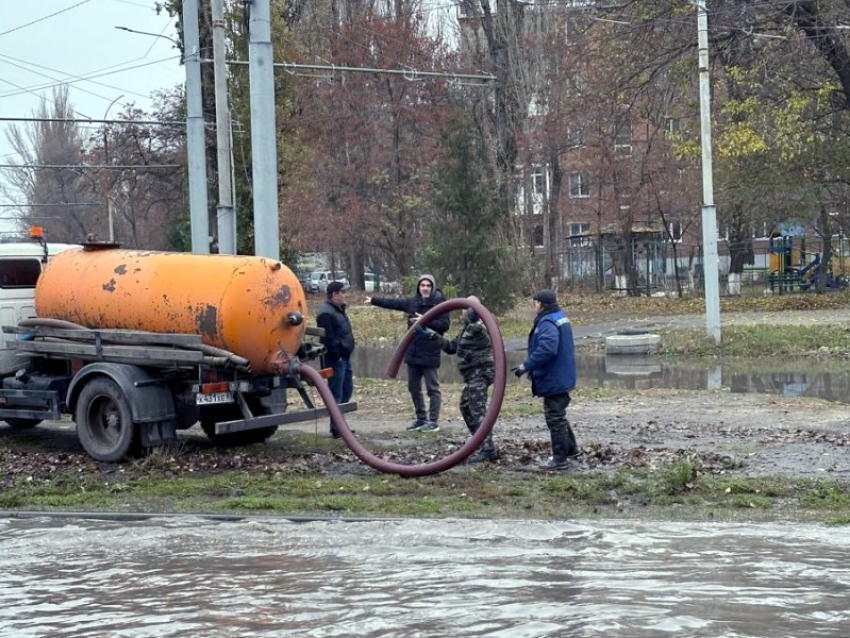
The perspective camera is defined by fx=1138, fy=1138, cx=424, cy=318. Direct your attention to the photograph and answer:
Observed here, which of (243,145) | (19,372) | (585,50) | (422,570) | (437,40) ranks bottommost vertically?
(422,570)

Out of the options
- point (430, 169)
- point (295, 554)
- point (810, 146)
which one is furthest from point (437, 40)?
point (295, 554)

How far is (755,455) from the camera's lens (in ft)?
37.9

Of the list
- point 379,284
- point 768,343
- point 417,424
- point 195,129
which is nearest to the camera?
point 417,424

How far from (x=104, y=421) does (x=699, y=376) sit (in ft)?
41.1

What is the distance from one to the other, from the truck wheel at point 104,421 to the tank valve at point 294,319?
1.88m

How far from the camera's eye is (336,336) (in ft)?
44.3

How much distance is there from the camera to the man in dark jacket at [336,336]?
1349 centimetres

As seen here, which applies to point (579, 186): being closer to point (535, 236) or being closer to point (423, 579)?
point (535, 236)

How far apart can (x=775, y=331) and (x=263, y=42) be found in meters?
15.4

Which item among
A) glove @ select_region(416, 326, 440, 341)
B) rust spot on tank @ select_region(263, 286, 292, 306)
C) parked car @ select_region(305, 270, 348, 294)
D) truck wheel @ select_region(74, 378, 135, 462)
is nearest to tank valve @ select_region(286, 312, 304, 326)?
rust spot on tank @ select_region(263, 286, 292, 306)

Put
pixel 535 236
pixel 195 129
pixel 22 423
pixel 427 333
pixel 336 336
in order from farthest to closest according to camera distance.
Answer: pixel 535 236 < pixel 195 129 < pixel 22 423 < pixel 336 336 < pixel 427 333

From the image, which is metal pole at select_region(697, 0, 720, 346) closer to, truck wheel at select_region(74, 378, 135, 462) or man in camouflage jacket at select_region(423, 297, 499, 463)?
man in camouflage jacket at select_region(423, 297, 499, 463)

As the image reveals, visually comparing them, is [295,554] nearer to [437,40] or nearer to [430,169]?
[430,169]

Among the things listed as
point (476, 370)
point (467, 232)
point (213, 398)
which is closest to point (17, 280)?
point (213, 398)
